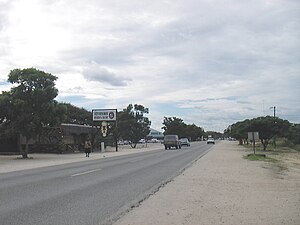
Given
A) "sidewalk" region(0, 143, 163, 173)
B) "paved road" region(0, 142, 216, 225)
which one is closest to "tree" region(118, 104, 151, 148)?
"sidewalk" region(0, 143, 163, 173)

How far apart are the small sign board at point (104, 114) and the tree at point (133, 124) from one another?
1985 centimetres

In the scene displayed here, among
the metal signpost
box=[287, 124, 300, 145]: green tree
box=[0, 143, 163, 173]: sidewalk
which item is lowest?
box=[0, 143, 163, 173]: sidewalk

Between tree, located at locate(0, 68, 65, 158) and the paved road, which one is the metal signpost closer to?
tree, located at locate(0, 68, 65, 158)

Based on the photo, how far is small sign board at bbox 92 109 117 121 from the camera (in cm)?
5778

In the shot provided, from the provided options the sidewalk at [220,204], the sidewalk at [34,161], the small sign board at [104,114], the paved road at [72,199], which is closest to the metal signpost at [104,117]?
the small sign board at [104,114]

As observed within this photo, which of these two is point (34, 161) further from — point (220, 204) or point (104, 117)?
point (220, 204)

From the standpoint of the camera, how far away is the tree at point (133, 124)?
257 feet

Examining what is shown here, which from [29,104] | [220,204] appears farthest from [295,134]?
[220,204]

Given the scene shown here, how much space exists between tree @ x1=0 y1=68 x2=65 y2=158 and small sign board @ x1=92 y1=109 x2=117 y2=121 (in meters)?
19.8

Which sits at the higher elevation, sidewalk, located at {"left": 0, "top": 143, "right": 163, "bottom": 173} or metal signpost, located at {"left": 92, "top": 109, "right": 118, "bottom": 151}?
metal signpost, located at {"left": 92, "top": 109, "right": 118, "bottom": 151}

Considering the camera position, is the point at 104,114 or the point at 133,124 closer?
the point at 104,114

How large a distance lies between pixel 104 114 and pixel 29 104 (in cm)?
2188

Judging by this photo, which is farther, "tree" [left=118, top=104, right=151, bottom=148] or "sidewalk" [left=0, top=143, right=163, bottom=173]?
"tree" [left=118, top=104, right=151, bottom=148]

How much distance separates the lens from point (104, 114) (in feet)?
191
